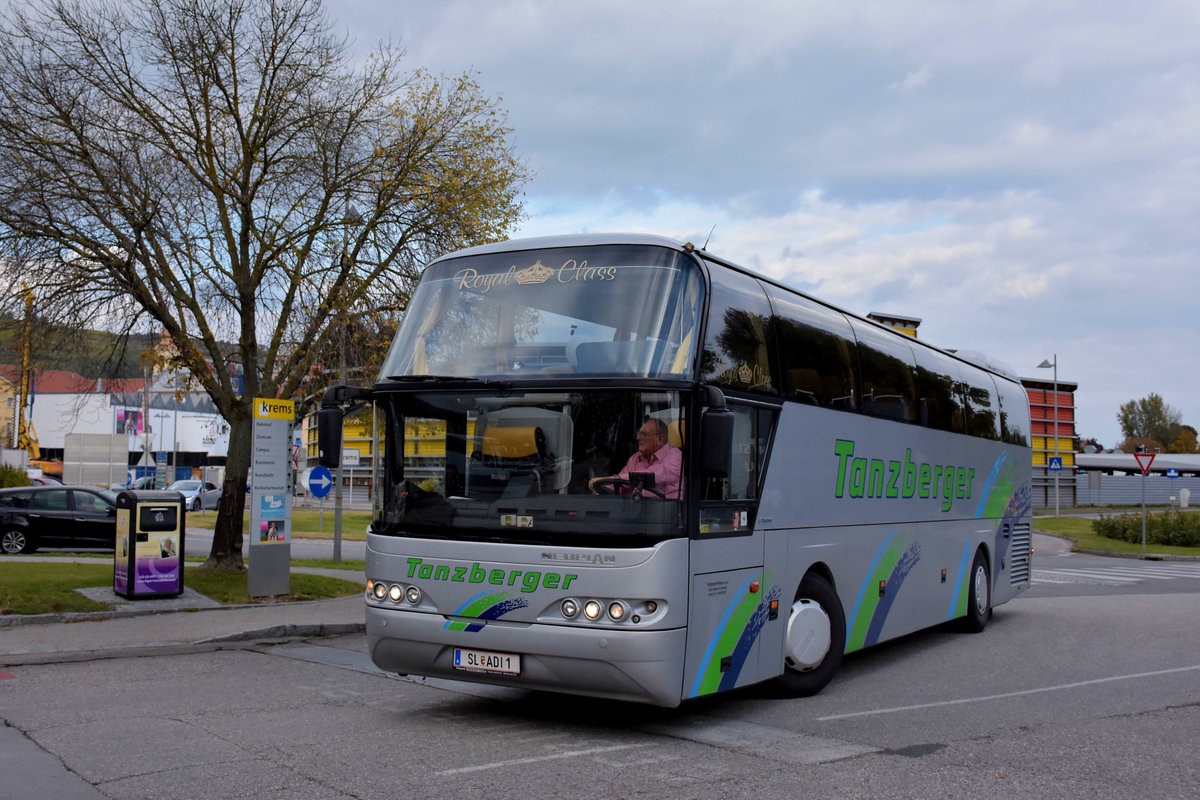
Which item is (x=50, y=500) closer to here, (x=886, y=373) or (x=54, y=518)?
(x=54, y=518)

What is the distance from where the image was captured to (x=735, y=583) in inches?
308

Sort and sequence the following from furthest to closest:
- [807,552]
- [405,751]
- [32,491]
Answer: [32,491] < [807,552] < [405,751]

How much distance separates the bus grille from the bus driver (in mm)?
9415

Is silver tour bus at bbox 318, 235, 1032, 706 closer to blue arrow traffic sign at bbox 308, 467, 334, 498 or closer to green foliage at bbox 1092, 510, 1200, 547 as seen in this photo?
blue arrow traffic sign at bbox 308, 467, 334, 498

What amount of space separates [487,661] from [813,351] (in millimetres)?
3871

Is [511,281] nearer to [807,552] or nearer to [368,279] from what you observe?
[807,552]

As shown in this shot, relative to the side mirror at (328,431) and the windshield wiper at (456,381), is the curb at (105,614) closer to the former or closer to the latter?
the side mirror at (328,431)

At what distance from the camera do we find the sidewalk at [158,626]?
1125 centimetres

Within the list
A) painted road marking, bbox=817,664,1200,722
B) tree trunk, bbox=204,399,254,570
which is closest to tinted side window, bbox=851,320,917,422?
painted road marking, bbox=817,664,1200,722

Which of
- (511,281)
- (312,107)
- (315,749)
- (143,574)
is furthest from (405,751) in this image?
(312,107)

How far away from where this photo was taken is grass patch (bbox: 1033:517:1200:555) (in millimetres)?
33062

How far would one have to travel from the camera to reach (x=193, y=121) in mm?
16281

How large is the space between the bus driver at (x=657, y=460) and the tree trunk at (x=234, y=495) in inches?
458

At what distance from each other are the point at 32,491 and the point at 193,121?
12066mm
